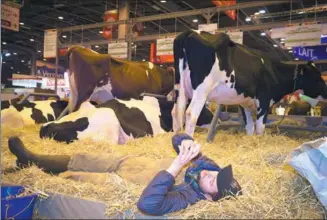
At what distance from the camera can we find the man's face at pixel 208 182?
2.21 m

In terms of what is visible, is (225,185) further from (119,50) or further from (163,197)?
(119,50)

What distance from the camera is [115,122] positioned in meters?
4.71

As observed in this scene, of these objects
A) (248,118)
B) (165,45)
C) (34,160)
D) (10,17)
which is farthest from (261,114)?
(10,17)

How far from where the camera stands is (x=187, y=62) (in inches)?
184

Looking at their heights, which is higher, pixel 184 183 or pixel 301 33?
pixel 301 33

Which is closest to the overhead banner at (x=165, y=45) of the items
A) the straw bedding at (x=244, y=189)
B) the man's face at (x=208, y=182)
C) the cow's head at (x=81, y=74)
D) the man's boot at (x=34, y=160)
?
the cow's head at (x=81, y=74)

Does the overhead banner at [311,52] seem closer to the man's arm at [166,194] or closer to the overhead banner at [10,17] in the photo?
the overhead banner at [10,17]

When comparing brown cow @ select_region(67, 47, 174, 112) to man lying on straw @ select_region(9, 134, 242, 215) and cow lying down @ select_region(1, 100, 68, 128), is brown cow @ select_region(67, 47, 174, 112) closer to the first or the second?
cow lying down @ select_region(1, 100, 68, 128)

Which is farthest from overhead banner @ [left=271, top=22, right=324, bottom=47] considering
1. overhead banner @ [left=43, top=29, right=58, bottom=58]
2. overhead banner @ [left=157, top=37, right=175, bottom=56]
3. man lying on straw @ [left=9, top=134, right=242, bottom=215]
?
overhead banner @ [left=43, top=29, right=58, bottom=58]

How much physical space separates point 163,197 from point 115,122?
108 inches

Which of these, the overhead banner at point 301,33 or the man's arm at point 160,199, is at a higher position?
the overhead banner at point 301,33

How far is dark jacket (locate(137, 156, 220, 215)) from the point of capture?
2.03 metres

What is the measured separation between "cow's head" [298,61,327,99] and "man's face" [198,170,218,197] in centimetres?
456

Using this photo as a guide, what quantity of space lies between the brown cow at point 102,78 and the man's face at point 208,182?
4.12 m
